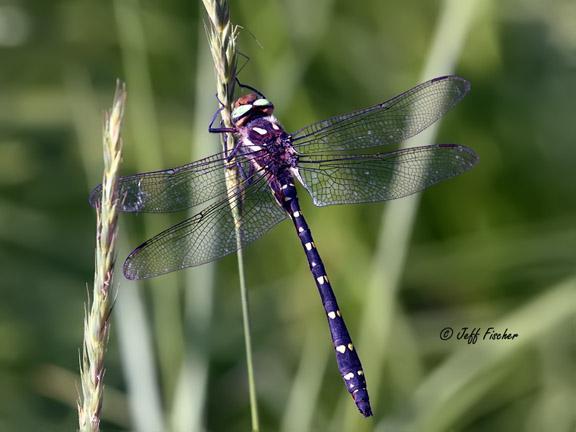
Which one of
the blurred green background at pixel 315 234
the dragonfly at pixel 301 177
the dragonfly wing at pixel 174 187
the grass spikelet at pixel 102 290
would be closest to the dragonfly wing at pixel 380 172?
the dragonfly at pixel 301 177

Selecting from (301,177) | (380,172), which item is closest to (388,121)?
(380,172)

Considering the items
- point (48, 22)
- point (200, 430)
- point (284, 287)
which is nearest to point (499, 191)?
point (284, 287)

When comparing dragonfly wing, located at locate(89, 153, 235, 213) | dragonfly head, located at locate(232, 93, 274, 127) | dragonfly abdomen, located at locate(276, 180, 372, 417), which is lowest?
dragonfly abdomen, located at locate(276, 180, 372, 417)

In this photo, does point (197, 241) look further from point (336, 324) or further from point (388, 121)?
point (388, 121)

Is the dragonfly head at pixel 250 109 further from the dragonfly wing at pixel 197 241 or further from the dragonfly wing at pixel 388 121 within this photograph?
the dragonfly wing at pixel 197 241

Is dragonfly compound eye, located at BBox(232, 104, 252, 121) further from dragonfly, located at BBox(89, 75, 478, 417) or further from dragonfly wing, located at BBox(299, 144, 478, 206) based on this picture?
dragonfly wing, located at BBox(299, 144, 478, 206)

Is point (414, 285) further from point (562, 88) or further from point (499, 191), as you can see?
point (562, 88)

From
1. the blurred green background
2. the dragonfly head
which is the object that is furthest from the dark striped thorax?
the blurred green background
